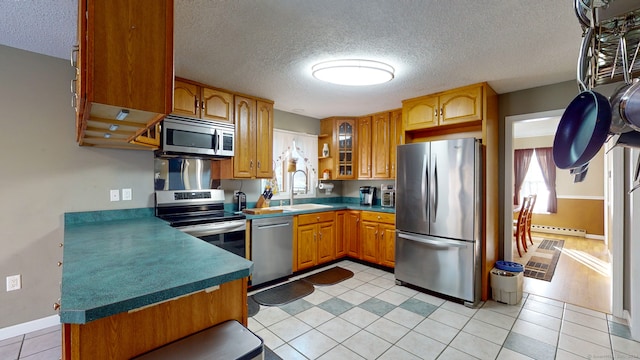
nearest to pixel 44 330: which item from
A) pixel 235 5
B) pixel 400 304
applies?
pixel 235 5

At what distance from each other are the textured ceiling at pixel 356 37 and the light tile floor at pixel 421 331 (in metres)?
2.33

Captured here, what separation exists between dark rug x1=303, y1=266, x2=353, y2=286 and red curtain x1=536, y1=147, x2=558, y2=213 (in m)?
5.56

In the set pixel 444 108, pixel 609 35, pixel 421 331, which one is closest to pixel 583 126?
pixel 609 35

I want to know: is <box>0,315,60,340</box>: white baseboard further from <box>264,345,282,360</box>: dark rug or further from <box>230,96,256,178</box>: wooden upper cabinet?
<box>230,96,256,178</box>: wooden upper cabinet

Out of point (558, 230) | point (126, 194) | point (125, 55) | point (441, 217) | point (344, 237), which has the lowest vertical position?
point (558, 230)

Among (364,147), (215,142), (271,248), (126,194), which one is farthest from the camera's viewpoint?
(364,147)

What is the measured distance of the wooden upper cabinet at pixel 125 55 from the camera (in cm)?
100

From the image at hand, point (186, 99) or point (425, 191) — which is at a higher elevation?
point (186, 99)

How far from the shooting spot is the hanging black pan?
862 mm

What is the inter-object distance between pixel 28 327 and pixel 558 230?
346 inches

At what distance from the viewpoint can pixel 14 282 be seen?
2.28 metres

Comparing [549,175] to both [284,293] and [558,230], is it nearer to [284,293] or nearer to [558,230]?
[558,230]

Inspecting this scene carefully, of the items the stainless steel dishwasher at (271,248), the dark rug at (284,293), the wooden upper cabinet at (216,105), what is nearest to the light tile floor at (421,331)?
the dark rug at (284,293)

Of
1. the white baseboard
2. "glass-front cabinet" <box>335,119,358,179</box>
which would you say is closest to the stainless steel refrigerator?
"glass-front cabinet" <box>335,119,358,179</box>
